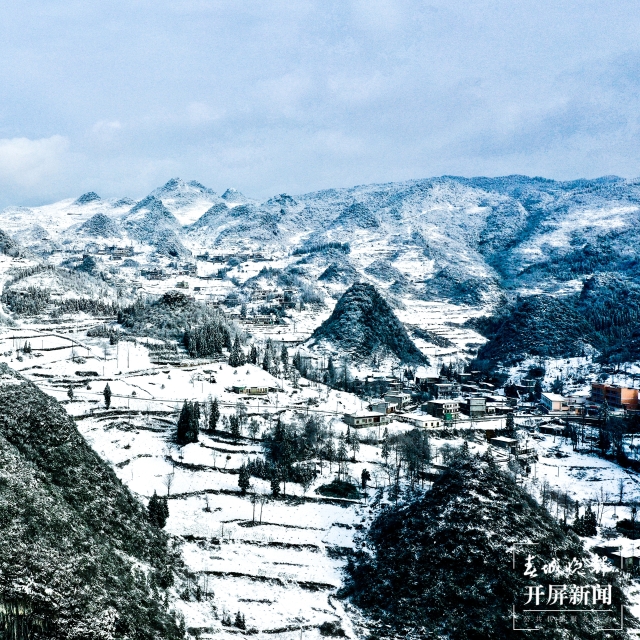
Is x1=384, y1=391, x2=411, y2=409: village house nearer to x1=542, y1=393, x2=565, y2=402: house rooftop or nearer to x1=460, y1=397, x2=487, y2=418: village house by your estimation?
x1=460, y1=397, x2=487, y2=418: village house

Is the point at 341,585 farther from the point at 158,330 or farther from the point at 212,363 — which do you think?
the point at 158,330

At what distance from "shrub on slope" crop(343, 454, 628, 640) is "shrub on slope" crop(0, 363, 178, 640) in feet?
47.9

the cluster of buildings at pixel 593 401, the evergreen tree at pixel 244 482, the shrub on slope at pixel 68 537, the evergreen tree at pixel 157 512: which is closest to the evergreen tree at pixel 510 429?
the cluster of buildings at pixel 593 401

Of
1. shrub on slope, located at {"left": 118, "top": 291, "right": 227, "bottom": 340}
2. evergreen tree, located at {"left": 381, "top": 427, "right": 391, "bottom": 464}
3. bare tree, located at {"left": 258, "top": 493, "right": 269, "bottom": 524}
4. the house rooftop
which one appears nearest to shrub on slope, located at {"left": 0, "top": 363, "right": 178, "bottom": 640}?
bare tree, located at {"left": 258, "top": 493, "right": 269, "bottom": 524}

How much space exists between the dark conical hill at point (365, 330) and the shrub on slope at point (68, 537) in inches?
3323

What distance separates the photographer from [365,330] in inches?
5241

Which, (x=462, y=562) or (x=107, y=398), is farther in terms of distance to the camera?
(x=107, y=398)

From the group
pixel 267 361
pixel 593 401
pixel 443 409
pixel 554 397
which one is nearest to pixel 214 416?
pixel 267 361

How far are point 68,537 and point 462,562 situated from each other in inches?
1007

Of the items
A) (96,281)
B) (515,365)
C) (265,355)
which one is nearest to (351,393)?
(265,355)

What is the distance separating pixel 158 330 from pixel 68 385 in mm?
32139

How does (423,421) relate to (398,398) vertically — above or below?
below

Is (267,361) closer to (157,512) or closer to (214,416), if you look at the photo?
(214,416)

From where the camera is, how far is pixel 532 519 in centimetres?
4600
